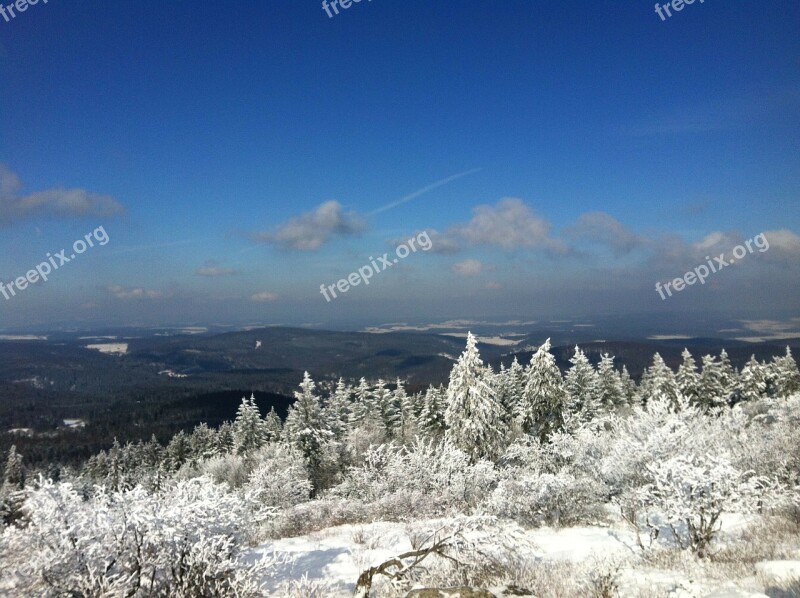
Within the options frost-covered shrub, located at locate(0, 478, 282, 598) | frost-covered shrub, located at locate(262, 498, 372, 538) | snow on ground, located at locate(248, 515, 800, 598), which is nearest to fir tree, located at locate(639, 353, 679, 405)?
snow on ground, located at locate(248, 515, 800, 598)

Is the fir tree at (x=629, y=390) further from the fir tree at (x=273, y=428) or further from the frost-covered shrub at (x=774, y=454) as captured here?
the fir tree at (x=273, y=428)

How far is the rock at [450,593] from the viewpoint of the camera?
664 cm

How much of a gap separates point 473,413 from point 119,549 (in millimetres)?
24211

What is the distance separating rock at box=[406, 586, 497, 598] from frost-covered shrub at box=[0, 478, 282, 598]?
111 inches

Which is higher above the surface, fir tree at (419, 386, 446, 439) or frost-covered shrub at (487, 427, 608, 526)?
frost-covered shrub at (487, 427, 608, 526)

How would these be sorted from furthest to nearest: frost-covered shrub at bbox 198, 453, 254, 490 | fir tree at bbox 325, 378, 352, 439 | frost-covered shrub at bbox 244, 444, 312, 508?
fir tree at bbox 325, 378, 352, 439
frost-covered shrub at bbox 198, 453, 254, 490
frost-covered shrub at bbox 244, 444, 312, 508

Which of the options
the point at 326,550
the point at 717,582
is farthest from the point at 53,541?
the point at 717,582

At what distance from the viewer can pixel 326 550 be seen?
44.0 feet

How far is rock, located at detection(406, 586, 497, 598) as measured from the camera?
6641 millimetres

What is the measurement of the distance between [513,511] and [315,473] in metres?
25.8

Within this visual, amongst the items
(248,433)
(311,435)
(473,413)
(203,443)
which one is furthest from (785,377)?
(203,443)

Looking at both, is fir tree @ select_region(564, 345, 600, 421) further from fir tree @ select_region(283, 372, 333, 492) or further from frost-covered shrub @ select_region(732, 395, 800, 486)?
fir tree @ select_region(283, 372, 333, 492)

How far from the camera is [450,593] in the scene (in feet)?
21.9

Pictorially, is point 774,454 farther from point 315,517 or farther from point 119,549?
point 119,549
